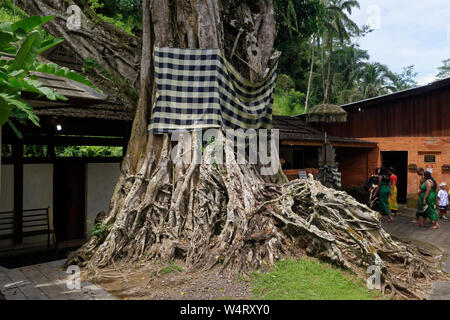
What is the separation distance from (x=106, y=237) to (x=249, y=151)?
10.7 feet

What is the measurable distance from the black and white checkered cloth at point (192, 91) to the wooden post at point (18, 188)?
2.84 m

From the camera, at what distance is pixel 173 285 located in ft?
17.6

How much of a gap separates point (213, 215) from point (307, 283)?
6.33 feet

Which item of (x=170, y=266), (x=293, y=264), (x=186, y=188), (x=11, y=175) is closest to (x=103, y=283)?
(x=170, y=266)

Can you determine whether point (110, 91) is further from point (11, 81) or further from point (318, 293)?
point (318, 293)

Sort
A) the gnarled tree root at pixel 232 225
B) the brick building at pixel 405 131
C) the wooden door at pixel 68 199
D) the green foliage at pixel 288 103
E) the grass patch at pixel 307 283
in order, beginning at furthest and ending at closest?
the green foliage at pixel 288 103 < the brick building at pixel 405 131 < the wooden door at pixel 68 199 < the gnarled tree root at pixel 232 225 < the grass patch at pixel 307 283

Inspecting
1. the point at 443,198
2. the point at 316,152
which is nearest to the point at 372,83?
the point at 316,152

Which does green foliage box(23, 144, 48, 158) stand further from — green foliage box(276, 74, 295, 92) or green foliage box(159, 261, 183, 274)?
green foliage box(276, 74, 295, 92)

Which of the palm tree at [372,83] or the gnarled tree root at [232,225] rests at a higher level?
the palm tree at [372,83]

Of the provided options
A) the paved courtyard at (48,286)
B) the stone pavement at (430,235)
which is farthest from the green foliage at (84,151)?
the stone pavement at (430,235)

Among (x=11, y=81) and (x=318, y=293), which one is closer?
(x=11, y=81)

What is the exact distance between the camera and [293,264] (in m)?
5.91

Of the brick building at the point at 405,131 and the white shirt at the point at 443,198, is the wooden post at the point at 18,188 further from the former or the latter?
the brick building at the point at 405,131

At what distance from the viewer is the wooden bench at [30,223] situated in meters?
8.08
